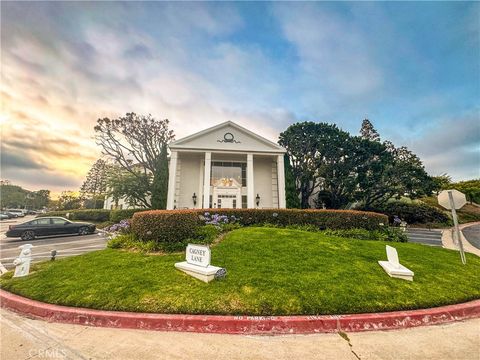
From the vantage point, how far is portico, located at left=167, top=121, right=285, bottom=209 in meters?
16.3

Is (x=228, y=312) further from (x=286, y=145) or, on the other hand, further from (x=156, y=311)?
(x=286, y=145)

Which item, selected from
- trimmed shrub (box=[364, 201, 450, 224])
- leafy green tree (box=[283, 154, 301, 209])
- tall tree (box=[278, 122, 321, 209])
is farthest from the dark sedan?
trimmed shrub (box=[364, 201, 450, 224])

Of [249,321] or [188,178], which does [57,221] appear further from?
[249,321]

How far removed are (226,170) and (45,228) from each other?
12208 mm

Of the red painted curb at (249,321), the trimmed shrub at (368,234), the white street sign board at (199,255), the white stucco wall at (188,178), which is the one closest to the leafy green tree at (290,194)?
the trimmed shrub at (368,234)

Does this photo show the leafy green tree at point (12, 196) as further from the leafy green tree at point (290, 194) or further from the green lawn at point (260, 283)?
the green lawn at point (260, 283)

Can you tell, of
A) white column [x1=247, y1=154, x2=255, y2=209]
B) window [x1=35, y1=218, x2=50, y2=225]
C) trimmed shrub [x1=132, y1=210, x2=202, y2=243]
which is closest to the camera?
trimmed shrub [x1=132, y1=210, x2=202, y2=243]

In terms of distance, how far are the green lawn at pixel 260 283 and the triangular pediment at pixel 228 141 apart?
11.0 metres

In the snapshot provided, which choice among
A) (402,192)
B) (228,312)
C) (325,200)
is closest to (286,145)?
(325,200)

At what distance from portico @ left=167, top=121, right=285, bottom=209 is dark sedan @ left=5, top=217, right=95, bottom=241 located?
19.4 feet

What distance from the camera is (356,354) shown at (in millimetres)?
2660

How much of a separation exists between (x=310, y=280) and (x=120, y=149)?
2220cm

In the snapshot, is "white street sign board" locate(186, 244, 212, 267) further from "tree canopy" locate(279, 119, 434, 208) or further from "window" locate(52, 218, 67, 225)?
"tree canopy" locate(279, 119, 434, 208)

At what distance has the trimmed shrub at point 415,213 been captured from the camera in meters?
21.6
